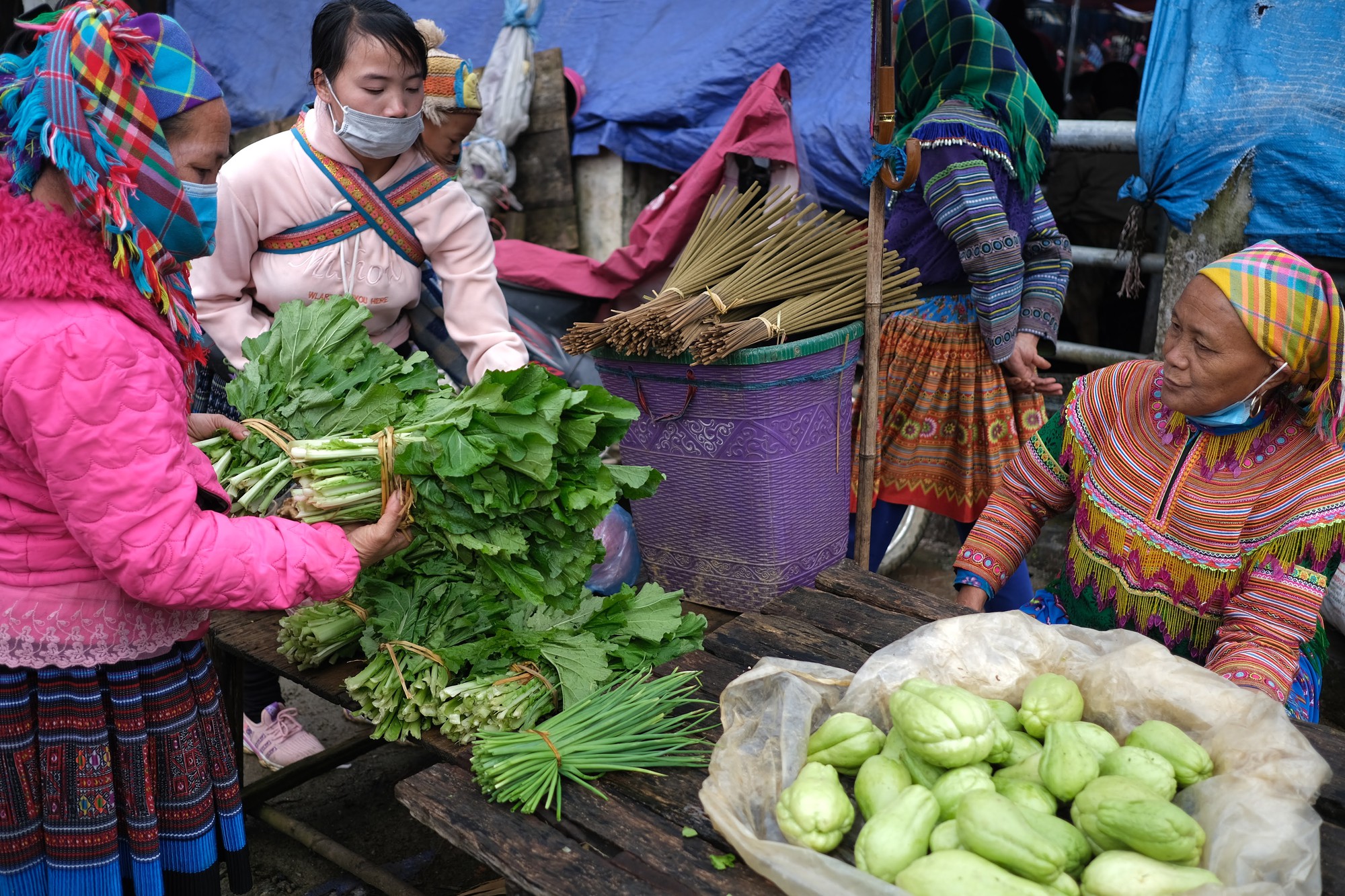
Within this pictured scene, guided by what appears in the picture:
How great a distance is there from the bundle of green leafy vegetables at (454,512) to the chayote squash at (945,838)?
2.39ft

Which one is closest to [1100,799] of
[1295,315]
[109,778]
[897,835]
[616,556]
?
[897,835]

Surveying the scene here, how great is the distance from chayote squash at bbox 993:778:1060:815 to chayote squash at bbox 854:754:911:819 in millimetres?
137

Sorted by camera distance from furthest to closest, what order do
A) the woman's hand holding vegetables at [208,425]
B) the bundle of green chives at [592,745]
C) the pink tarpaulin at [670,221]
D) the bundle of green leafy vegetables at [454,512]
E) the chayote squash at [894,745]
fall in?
the pink tarpaulin at [670,221], the woman's hand holding vegetables at [208,425], the bundle of green leafy vegetables at [454,512], the bundle of green chives at [592,745], the chayote squash at [894,745]

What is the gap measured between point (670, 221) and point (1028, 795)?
3.11 m

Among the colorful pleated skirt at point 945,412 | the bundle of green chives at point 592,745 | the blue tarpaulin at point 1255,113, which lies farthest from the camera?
the blue tarpaulin at point 1255,113

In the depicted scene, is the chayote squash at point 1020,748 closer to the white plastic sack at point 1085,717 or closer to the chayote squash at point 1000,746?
the chayote squash at point 1000,746

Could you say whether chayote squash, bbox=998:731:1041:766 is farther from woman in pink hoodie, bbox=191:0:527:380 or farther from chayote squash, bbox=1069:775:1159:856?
woman in pink hoodie, bbox=191:0:527:380

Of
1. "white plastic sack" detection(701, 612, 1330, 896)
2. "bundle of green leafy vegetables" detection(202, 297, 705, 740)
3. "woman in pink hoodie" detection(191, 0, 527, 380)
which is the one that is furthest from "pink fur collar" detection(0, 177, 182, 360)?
"white plastic sack" detection(701, 612, 1330, 896)

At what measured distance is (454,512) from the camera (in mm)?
1897

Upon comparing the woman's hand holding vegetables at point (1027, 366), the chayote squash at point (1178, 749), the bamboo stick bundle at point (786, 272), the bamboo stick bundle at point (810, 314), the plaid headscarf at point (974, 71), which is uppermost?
the plaid headscarf at point (974, 71)

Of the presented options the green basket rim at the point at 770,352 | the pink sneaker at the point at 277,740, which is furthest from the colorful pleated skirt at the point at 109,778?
the green basket rim at the point at 770,352

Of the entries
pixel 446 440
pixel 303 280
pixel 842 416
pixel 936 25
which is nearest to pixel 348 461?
pixel 446 440

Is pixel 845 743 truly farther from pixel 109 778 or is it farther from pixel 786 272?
pixel 786 272

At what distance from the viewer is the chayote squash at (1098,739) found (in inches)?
62.0
